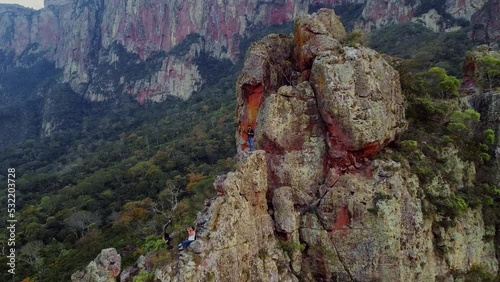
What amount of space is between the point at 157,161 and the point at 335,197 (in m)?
51.2

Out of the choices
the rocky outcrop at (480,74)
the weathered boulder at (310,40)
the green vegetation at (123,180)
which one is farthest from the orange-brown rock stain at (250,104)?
the rocky outcrop at (480,74)

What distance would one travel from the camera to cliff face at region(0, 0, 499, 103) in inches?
4683

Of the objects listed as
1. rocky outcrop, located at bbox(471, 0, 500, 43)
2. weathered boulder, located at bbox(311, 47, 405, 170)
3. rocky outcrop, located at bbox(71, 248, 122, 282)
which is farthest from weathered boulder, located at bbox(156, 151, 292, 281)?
rocky outcrop, located at bbox(471, 0, 500, 43)

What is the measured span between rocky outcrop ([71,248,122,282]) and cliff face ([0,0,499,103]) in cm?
8495

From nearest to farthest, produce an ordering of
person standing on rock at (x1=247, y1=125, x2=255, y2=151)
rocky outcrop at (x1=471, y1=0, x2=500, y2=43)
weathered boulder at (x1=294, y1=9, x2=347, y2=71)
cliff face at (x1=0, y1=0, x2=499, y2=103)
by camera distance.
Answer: person standing on rock at (x1=247, y1=125, x2=255, y2=151)
weathered boulder at (x1=294, y1=9, x2=347, y2=71)
rocky outcrop at (x1=471, y1=0, x2=500, y2=43)
cliff face at (x1=0, y1=0, x2=499, y2=103)

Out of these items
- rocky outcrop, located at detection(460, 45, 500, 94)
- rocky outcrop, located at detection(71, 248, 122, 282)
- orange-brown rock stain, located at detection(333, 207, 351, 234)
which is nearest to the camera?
rocky outcrop, located at detection(71, 248, 122, 282)

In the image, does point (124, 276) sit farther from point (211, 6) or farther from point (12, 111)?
point (12, 111)

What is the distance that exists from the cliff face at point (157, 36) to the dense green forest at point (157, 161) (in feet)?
18.4

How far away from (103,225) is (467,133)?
40.4 metres

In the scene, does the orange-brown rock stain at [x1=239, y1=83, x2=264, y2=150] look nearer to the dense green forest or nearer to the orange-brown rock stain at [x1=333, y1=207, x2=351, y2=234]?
the dense green forest

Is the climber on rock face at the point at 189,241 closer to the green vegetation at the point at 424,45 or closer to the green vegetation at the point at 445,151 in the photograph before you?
the green vegetation at the point at 445,151

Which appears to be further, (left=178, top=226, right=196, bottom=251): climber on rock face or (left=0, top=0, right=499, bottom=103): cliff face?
(left=0, top=0, right=499, bottom=103): cliff face

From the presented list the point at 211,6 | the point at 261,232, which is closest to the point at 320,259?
the point at 261,232

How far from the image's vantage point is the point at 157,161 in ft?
210
